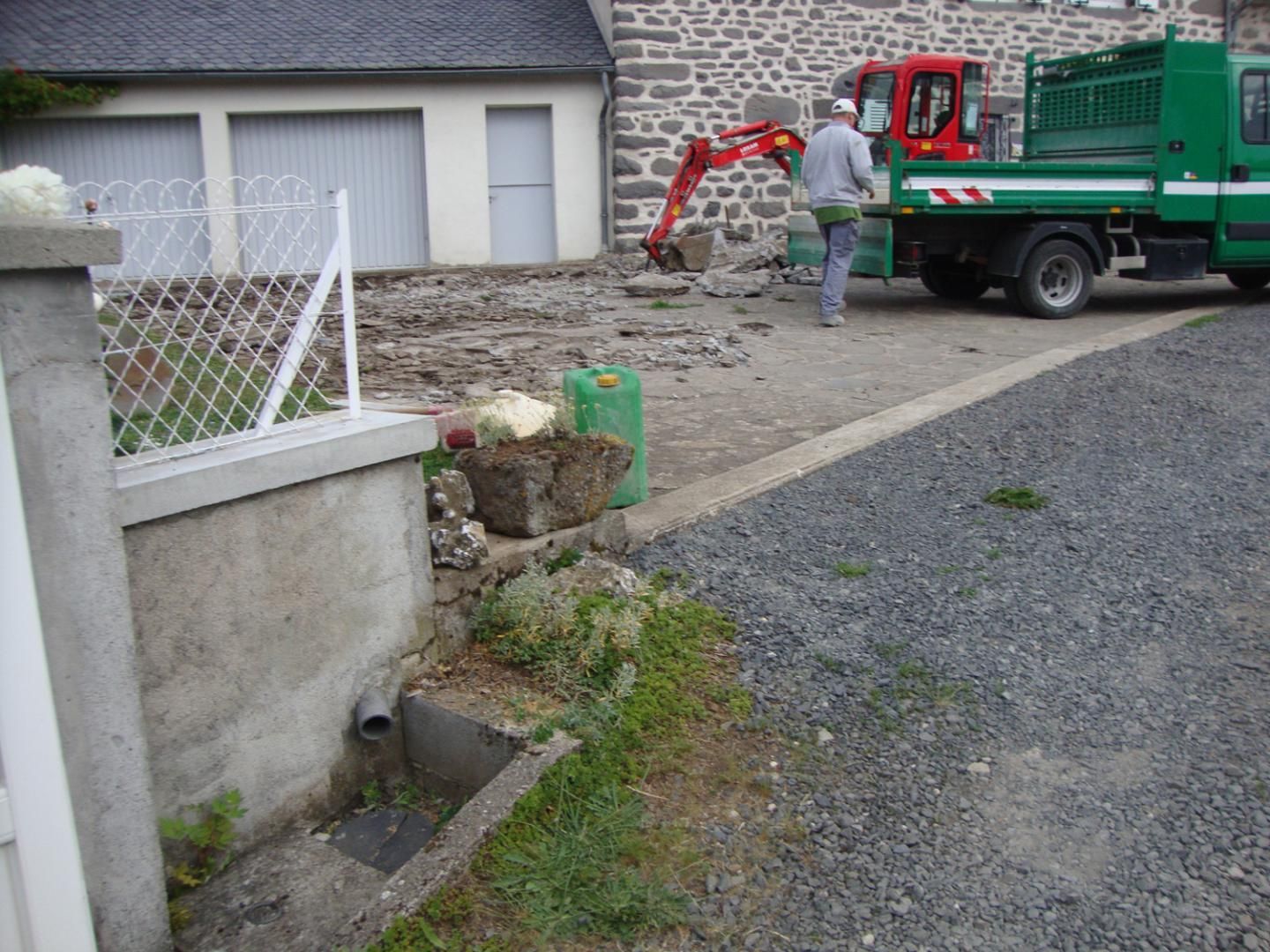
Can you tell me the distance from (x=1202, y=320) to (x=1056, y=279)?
1376mm

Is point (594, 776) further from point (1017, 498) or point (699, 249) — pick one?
point (699, 249)

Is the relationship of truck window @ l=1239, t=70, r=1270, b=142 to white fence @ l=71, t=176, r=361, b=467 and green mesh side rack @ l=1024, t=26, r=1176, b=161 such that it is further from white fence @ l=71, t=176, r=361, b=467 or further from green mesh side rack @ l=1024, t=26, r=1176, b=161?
white fence @ l=71, t=176, r=361, b=467

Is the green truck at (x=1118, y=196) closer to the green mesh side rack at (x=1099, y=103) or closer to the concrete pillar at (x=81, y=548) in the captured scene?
the green mesh side rack at (x=1099, y=103)

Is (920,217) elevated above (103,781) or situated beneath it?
elevated above

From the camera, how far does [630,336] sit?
10.2m

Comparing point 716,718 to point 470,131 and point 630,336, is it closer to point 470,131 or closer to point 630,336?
point 630,336

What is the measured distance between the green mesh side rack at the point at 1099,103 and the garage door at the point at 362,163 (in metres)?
9.51

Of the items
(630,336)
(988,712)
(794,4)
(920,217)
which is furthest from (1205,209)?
(988,712)

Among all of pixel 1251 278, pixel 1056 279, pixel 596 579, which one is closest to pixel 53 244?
pixel 596 579

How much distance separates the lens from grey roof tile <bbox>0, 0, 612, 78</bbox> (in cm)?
1698

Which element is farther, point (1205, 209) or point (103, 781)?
point (1205, 209)

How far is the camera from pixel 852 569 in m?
4.46

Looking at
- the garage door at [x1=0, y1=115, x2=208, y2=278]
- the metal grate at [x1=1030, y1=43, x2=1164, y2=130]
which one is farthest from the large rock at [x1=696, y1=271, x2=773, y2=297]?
the garage door at [x1=0, y1=115, x2=208, y2=278]

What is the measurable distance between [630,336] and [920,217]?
3156 millimetres
